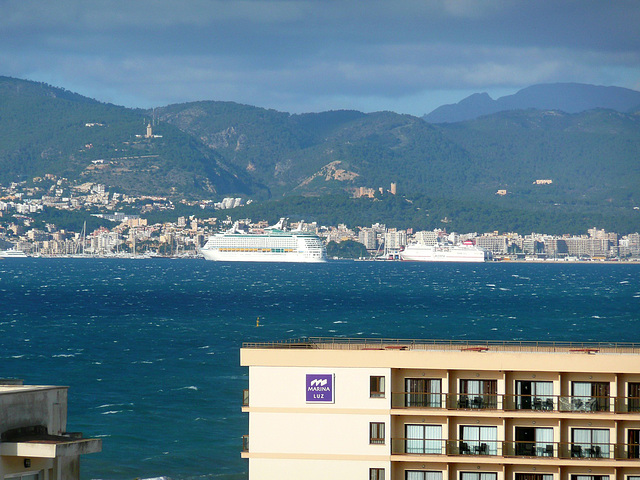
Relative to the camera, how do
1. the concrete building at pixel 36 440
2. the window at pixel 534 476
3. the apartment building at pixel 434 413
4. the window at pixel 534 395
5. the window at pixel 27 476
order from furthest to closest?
the window at pixel 534 395
the apartment building at pixel 434 413
the window at pixel 534 476
the window at pixel 27 476
the concrete building at pixel 36 440

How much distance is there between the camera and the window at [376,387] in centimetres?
2634

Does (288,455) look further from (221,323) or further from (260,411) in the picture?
(221,323)

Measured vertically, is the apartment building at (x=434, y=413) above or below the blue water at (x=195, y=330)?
above

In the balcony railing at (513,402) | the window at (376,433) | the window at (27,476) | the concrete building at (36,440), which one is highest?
the concrete building at (36,440)

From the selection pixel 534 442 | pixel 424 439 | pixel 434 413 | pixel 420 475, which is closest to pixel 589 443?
pixel 534 442

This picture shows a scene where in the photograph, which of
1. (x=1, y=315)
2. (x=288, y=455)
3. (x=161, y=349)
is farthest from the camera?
(x=1, y=315)

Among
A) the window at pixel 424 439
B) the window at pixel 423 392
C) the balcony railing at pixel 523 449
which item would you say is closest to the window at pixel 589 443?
the balcony railing at pixel 523 449

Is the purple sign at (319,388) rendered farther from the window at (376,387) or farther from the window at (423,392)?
the window at (423,392)

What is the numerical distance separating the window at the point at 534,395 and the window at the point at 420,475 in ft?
9.10

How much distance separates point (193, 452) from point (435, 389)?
19.8 m

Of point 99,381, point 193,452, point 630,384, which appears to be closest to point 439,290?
point 99,381

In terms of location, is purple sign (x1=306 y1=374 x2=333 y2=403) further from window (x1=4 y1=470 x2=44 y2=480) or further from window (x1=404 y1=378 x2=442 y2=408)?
window (x1=4 y1=470 x2=44 y2=480)

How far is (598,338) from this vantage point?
8675 centimetres

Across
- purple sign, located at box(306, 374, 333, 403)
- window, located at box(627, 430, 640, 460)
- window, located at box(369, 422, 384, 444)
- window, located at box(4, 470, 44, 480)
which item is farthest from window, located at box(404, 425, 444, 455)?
window, located at box(4, 470, 44, 480)
